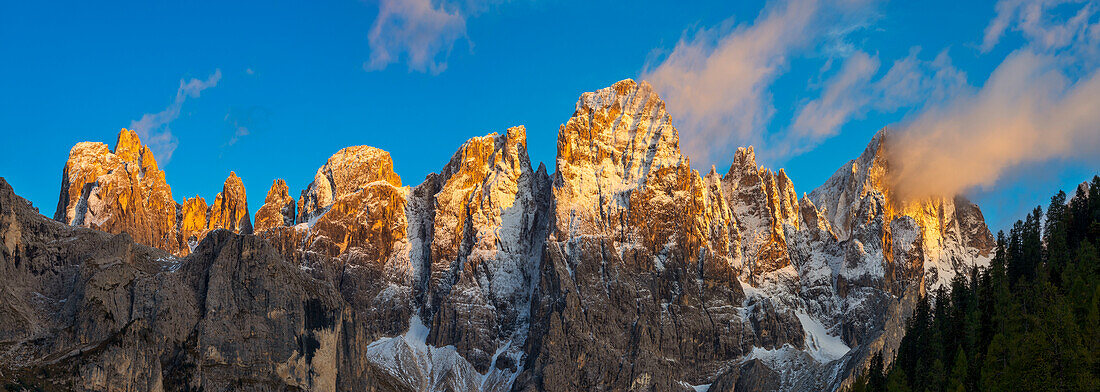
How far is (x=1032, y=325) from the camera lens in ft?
494

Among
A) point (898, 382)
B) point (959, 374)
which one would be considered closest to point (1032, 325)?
point (959, 374)

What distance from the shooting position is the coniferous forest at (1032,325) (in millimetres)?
131625

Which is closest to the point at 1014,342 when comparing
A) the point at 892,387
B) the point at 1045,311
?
the point at 1045,311

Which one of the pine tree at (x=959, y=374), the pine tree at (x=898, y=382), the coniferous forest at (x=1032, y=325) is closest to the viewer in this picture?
the coniferous forest at (x=1032, y=325)

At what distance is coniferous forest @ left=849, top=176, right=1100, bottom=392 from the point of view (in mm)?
131625

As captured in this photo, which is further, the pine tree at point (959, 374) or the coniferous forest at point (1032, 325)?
the pine tree at point (959, 374)

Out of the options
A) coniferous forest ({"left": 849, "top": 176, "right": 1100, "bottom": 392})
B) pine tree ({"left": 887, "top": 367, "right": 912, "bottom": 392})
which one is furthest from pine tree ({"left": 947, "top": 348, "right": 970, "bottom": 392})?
pine tree ({"left": 887, "top": 367, "right": 912, "bottom": 392})

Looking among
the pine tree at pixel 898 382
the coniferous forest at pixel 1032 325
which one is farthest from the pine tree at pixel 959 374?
the pine tree at pixel 898 382

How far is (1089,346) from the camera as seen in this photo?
133375 mm

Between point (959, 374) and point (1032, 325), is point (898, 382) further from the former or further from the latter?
point (1032, 325)

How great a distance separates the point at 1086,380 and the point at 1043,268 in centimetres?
4704

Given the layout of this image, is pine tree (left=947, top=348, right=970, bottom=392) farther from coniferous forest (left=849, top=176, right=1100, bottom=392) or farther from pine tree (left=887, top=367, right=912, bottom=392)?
pine tree (left=887, top=367, right=912, bottom=392)

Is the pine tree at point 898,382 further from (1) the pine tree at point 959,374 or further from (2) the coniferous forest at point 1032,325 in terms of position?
(1) the pine tree at point 959,374

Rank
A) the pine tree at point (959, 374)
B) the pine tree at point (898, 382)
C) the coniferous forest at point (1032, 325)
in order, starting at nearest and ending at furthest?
the coniferous forest at point (1032, 325), the pine tree at point (959, 374), the pine tree at point (898, 382)
